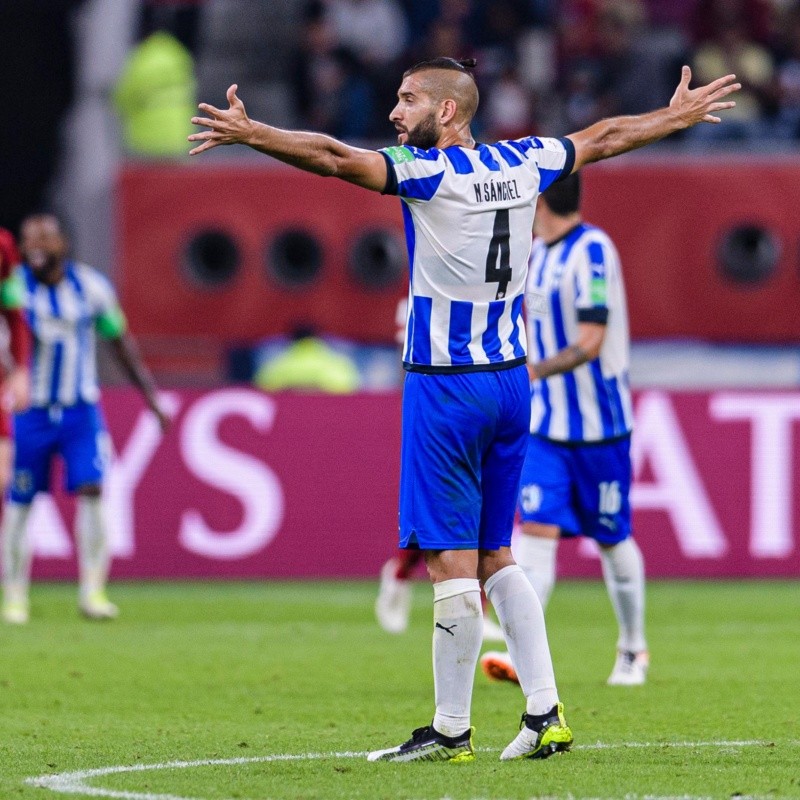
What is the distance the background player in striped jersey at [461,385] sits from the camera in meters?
5.57

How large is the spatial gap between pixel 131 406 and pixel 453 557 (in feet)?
24.5

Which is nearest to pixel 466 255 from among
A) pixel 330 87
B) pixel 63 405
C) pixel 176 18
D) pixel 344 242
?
pixel 63 405

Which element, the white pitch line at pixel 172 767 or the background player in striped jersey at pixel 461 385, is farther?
the background player in striped jersey at pixel 461 385

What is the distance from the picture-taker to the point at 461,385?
5590mm

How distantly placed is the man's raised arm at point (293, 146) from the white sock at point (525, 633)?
4.19ft

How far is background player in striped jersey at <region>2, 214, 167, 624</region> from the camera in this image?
34.9ft

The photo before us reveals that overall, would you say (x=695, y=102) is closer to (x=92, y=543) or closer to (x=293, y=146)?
(x=293, y=146)

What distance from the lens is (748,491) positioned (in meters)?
12.7

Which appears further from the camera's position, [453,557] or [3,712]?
[3,712]

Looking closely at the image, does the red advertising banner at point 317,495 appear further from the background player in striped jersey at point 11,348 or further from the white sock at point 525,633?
the white sock at point 525,633

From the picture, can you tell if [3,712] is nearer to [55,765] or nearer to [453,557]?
[55,765]

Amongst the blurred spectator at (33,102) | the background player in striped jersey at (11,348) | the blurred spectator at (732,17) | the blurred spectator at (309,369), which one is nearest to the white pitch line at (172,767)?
the background player in striped jersey at (11,348)

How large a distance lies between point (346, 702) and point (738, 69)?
11952 millimetres

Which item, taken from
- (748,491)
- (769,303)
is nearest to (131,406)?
(748,491)
